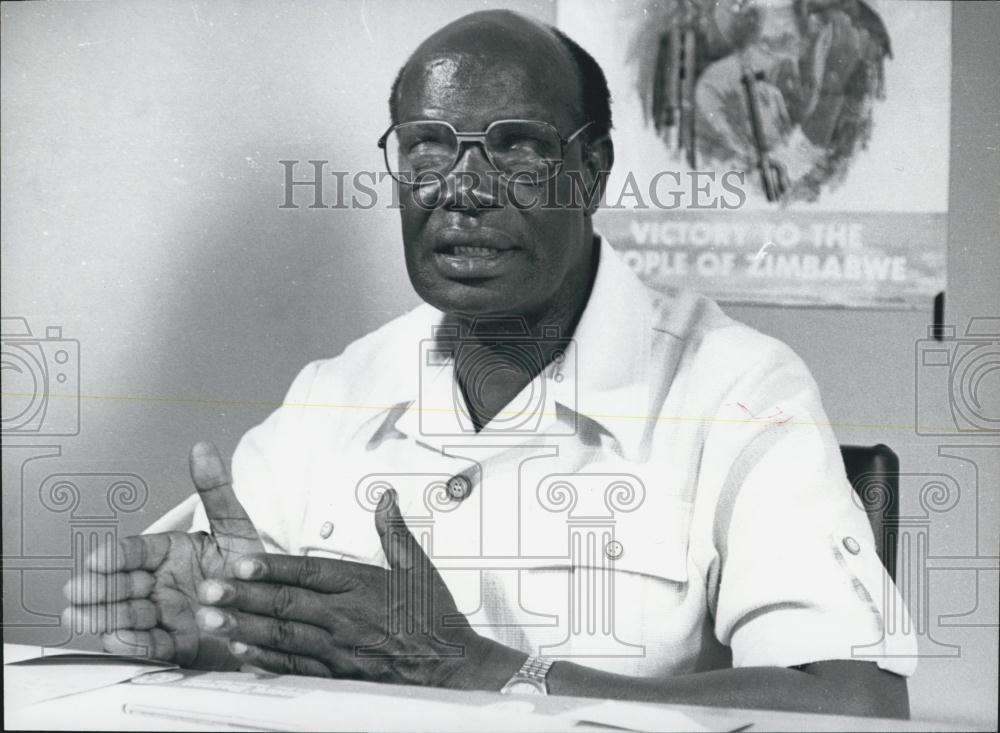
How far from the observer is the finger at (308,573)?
234 centimetres

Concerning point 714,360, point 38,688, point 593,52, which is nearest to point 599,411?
point 714,360

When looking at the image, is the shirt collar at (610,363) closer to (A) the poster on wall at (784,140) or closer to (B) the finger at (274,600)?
(A) the poster on wall at (784,140)

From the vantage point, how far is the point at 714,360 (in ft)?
7.69

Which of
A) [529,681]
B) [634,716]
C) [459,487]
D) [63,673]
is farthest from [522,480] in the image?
[63,673]

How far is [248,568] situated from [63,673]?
46cm

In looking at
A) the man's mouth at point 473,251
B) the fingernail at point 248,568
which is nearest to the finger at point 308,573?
the fingernail at point 248,568

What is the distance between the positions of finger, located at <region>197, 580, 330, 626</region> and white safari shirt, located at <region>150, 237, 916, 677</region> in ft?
0.30

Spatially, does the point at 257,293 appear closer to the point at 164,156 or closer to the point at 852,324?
the point at 164,156

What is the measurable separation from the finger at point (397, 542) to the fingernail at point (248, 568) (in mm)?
233

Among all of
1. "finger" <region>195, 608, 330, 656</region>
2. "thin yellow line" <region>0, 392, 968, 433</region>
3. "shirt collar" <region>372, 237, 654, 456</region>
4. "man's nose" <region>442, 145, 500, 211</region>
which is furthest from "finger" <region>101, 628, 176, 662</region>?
"man's nose" <region>442, 145, 500, 211</region>

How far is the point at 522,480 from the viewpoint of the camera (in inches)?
93.3

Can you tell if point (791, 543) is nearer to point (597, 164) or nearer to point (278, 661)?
point (597, 164)

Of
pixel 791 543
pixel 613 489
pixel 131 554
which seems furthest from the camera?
pixel 131 554

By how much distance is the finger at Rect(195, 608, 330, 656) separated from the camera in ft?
7.66
